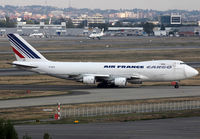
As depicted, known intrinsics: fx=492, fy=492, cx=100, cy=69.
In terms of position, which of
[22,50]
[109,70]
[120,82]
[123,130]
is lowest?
[120,82]

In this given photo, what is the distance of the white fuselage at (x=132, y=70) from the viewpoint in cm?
7462

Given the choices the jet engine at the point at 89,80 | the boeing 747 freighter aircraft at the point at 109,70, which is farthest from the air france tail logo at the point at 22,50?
the jet engine at the point at 89,80

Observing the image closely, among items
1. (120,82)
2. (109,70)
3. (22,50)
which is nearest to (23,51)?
(22,50)

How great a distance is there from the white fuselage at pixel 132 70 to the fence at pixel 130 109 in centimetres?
1526

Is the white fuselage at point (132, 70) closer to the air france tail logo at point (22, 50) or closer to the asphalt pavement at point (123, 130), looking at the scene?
the air france tail logo at point (22, 50)

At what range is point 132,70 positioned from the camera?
74.8 metres

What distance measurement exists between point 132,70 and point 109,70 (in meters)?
3.55

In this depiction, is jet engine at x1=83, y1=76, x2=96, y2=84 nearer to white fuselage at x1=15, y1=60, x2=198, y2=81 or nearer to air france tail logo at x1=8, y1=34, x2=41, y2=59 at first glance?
white fuselage at x1=15, y1=60, x2=198, y2=81

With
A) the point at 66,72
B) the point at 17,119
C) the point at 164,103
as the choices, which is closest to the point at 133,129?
the point at 17,119

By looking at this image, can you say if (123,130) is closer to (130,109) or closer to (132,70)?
(130,109)

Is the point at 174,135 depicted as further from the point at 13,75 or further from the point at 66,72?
the point at 13,75

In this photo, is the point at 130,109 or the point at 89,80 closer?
the point at 130,109

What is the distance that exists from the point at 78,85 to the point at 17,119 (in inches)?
1181

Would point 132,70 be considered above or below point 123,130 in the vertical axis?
above
